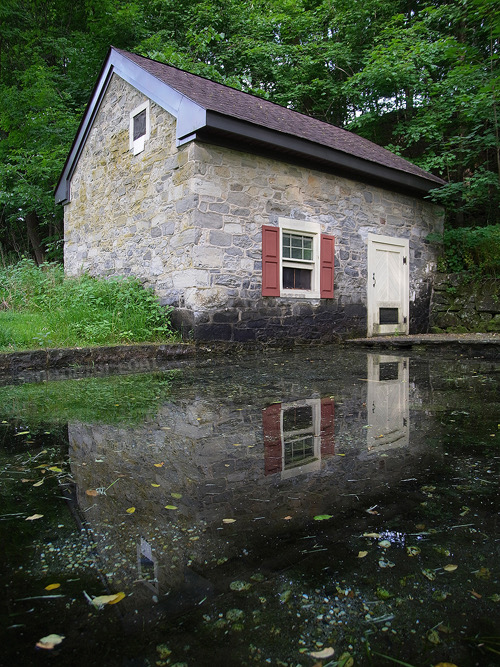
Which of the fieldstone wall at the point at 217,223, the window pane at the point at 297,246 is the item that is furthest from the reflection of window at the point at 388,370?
the window pane at the point at 297,246

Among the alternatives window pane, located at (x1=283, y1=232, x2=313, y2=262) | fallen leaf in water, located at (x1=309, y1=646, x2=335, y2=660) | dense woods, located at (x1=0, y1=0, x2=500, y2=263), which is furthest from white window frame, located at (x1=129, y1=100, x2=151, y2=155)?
fallen leaf in water, located at (x1=309, y1=646, x2=335, y2=660)

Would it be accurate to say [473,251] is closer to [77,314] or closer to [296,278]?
[296,278]

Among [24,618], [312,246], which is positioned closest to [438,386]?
[24,618]

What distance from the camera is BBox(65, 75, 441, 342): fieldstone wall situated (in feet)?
22.9

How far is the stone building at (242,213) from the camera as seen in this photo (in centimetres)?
699

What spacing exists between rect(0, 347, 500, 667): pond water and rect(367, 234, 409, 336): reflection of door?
264 inches

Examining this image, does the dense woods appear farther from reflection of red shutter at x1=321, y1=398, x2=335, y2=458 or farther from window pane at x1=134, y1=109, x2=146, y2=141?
reflection of red shutter at x1=321, y1=398, x2=335, y2=458

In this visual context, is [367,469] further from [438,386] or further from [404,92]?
[404,92]

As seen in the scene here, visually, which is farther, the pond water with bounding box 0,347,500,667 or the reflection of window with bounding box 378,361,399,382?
the reflection of window with bounding box 378,361,399,382

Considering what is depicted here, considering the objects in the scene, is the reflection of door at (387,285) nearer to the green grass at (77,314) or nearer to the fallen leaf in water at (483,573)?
the green grass at (77,314)

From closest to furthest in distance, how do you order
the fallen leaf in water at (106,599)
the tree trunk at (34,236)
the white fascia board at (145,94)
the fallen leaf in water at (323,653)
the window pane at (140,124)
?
the fallen leaf in water at (323,653) → the fallen leaf in water at (106,599) → the white fascia board at (145,94) → the window pane at (140,124) → the tree trunk at (34,236)

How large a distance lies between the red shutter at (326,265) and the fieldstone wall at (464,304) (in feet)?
11.8

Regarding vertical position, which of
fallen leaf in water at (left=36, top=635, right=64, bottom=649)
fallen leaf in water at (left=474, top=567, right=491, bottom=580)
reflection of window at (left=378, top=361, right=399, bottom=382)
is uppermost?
reflection of window at (left=378, top=361, right=399, bottom=382)

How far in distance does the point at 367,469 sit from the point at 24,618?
1455mm
